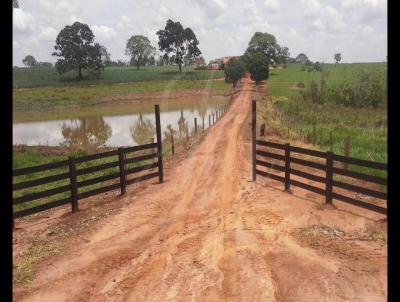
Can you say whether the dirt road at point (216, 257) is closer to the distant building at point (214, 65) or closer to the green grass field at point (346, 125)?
the green grass field at point (346, 125)

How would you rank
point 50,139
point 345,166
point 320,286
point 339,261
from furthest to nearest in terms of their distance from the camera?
point 50,139 → point 345,166 → point 339,261 → point 320,286

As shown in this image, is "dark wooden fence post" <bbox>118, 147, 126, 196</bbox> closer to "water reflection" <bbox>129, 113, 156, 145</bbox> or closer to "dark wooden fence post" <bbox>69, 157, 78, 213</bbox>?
"dark wooden fence post" <bbox>69, 157, 78, 213</bbox>

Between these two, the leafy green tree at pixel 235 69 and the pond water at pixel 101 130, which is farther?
the leafy green tree at pixel 235 69

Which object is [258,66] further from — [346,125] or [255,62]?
[346,125]

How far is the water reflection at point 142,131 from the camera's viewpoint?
2860 cm

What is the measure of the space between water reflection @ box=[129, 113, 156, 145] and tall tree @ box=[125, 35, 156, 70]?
77.1 metres

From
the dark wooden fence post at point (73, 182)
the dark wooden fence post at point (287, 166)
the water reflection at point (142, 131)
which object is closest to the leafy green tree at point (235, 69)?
the water reflection at point (142, 131)

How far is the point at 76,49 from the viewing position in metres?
69.9

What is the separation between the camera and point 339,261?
667cm

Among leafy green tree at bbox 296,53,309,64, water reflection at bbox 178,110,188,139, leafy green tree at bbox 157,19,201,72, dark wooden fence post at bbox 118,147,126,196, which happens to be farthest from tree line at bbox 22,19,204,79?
leafy green tree at bbox 296,53,309,64

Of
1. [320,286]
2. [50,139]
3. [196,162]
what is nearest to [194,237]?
[320,286]
